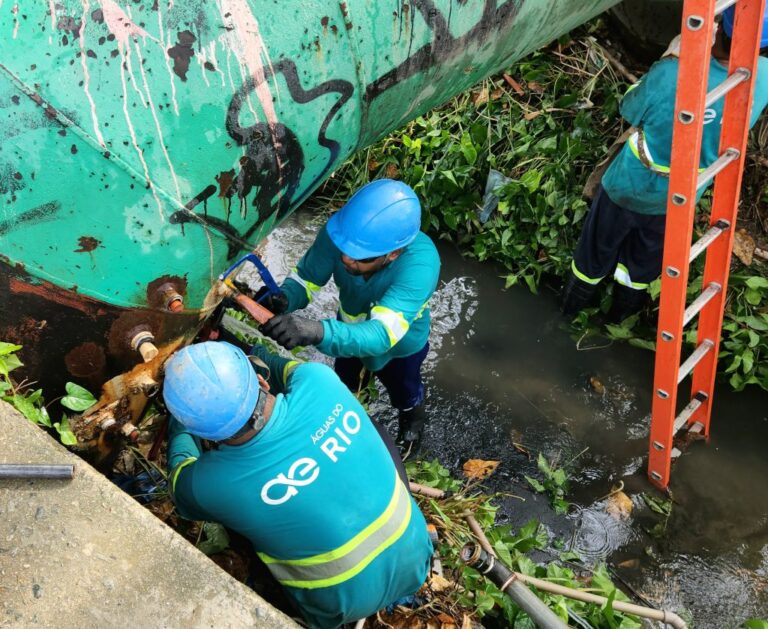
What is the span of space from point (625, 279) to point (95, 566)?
3456mm

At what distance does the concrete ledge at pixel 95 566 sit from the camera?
193cm

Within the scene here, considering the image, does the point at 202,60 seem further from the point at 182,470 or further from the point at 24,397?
the point at 182,470

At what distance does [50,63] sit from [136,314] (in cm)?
76

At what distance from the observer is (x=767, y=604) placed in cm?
362

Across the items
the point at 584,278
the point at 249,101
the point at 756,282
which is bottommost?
the point at 756,282

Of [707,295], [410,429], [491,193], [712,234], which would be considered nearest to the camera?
[712,234]

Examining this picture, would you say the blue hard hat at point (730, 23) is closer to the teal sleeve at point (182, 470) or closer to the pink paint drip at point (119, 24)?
the pink paint drip at point (119, 24)

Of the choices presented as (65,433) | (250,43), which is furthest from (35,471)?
(250,43)

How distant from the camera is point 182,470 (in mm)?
2479

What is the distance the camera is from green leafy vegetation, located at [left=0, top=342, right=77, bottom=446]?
217 centimetres

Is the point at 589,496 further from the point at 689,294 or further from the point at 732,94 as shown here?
the point at 732,94

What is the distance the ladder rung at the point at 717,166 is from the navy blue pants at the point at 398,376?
1.52 metres

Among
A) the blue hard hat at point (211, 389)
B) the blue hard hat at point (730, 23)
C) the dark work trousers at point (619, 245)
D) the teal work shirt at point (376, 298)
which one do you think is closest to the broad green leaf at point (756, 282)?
the dark work trousers at point (619, 245)

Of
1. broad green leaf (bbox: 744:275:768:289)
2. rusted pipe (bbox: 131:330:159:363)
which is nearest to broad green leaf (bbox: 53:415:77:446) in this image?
rusted pipe (bbox: 131:330:159:363)
